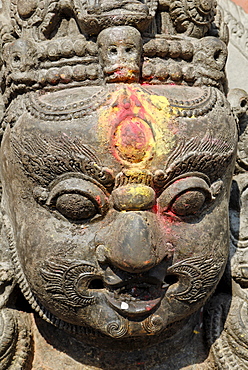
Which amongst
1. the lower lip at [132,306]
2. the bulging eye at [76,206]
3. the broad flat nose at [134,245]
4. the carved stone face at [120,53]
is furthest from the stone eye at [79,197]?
the carved stone face at [120,53]

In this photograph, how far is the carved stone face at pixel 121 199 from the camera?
1.86m

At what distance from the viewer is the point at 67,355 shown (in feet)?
Answer: 7.49

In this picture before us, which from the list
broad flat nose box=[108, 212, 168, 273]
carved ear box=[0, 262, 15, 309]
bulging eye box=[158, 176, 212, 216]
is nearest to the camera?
broad flat nose box=[108, 212, 168, 273]

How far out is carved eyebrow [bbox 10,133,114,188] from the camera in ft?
6.10

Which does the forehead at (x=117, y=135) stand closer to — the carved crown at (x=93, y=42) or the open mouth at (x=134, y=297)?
the carved crown at (x=93, y=42)

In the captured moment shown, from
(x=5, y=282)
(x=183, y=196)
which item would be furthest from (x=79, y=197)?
(x=5, y=282)

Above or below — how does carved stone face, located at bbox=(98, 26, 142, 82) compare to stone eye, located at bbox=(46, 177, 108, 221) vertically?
above

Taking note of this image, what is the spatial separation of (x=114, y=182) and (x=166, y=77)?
0.52 meters

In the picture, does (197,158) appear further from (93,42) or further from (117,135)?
(93,42)

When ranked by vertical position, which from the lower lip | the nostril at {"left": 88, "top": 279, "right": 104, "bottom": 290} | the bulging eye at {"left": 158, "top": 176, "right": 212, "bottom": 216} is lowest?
the lower lip

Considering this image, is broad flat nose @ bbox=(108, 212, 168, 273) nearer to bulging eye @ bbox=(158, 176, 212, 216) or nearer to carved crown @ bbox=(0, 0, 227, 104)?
bulging eye @ bbox=(158, 176, 212, 216)

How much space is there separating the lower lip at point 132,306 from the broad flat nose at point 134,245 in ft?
0.51

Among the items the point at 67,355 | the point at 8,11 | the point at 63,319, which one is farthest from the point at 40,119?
the point at 67,355

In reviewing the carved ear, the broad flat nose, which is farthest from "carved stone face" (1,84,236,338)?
the carved ear
